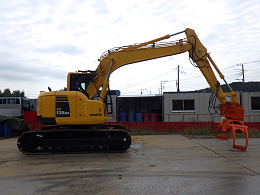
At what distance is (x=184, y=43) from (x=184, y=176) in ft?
20.5

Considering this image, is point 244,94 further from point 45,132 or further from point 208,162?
point 45,132

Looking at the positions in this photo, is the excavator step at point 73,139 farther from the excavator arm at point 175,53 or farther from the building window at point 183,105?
the building window at point 183,105

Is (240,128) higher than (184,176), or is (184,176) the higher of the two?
(240,128)

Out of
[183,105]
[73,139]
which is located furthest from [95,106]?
[183,105]

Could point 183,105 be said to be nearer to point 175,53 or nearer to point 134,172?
point 175,53

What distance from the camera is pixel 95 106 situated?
933 cm

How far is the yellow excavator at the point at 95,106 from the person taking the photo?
29.9 ft

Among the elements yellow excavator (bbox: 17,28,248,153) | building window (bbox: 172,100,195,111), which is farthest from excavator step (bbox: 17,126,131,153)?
building window (bbox: 172,100,195,111)

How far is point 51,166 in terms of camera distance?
7391 mm

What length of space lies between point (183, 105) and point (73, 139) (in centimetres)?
1217

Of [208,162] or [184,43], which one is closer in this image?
[208,162]

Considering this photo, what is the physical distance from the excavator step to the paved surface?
1.18 feet

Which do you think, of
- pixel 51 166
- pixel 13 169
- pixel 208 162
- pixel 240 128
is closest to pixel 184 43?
pixel 240 128

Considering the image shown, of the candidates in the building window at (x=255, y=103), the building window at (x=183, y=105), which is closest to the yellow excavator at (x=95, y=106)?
the building window at (x=183, y=105)
